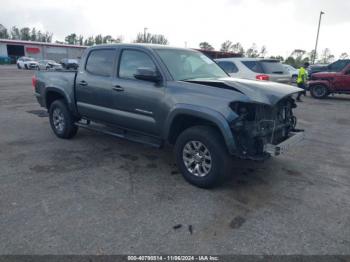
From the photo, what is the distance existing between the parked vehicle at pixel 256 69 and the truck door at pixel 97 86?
5.86 meters

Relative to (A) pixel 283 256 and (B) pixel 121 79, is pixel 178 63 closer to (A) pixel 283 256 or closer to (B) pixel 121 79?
(B) pixel 121 79

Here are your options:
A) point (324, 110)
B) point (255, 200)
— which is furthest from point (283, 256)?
point (324, 110)

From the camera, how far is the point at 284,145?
4016 mm

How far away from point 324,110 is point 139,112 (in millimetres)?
9153

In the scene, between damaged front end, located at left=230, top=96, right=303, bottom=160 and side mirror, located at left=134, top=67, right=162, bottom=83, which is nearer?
damaged front end, located at left=230, top=96, right=303, bottom=160

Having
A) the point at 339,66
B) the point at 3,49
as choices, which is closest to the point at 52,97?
the point at 339,66

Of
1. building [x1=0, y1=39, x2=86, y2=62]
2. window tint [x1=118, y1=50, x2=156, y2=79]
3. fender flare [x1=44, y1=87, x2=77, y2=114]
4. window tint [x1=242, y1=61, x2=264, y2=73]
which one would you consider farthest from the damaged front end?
Result: building [x1=0, y1=39, x2=86, y2=62]

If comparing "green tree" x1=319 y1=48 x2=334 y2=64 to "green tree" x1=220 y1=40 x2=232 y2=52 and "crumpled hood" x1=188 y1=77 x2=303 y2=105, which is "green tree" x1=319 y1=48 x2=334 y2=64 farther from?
"crumpled hood" x1=188 y1=77 x2=303 y2=105

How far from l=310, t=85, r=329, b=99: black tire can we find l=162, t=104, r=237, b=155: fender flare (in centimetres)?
1286

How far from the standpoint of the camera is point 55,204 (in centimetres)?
361

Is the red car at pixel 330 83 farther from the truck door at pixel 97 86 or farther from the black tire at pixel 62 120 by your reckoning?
the black tire at pixel 62 120

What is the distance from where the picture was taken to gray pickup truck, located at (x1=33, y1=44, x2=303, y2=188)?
3.82 metres

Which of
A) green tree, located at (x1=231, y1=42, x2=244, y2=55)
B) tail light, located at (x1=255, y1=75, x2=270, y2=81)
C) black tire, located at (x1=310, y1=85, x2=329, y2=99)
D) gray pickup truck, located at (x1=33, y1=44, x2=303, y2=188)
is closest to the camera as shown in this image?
gray pickup truck, located at (x1=33, y1=44, x2=303, y2=188)

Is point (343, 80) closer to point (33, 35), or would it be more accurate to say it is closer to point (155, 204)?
point (155, 204)
